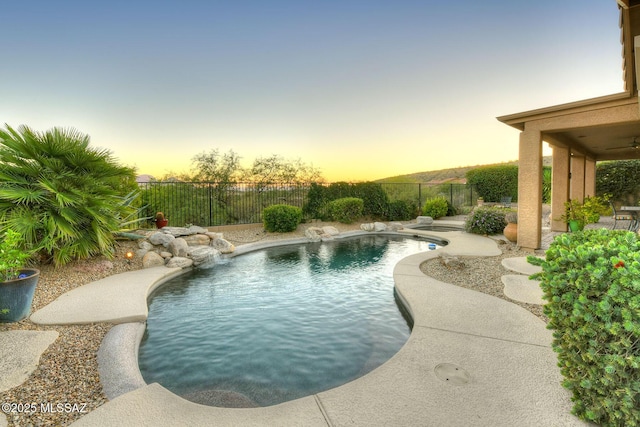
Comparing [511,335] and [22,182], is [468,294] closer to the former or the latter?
[511,335]

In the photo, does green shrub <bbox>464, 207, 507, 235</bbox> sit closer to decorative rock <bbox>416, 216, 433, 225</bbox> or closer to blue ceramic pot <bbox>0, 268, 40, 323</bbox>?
decorative rock <bbox>416, 216, 433, 225</bbox>

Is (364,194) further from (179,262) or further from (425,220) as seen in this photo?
(179,262)

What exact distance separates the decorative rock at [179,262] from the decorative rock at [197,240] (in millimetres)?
1716

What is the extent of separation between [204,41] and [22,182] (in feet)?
20.7

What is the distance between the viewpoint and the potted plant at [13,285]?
342cm

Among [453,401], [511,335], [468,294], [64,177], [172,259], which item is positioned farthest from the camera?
[172,259]

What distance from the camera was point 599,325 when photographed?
165cm

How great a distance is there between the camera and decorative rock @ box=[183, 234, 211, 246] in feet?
27.9

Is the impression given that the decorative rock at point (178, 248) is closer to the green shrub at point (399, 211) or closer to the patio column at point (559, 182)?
the green shrub at point (399, 211)

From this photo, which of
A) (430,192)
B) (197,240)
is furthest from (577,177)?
(197,240)

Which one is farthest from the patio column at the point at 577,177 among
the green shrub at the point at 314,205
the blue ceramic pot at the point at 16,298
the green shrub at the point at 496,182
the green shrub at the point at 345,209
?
the blue ceramic pot at the point at 16,298

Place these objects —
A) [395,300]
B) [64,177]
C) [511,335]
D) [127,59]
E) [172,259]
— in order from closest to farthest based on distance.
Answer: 1. [511,335]
2. [395,300]
3. [64,177]
4. [172,259]
5. [127,59]

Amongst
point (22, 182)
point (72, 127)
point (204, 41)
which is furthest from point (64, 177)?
point (204, 41)

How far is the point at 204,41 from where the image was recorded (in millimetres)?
9109
